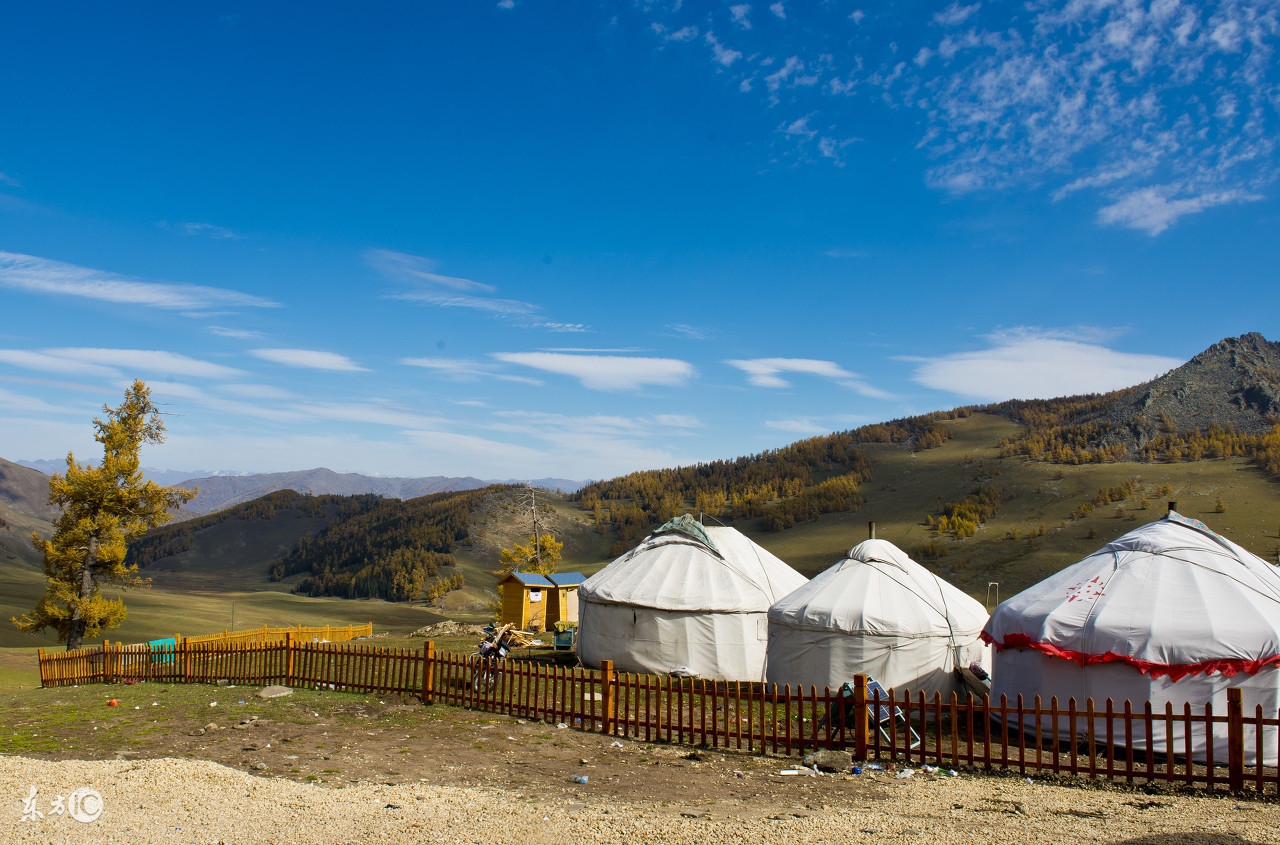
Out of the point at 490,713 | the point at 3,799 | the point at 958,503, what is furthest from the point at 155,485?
the point at 958,503

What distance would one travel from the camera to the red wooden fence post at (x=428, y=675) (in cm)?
1409

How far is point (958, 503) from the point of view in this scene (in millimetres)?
93812

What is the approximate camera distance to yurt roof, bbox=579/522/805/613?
18.4 metres

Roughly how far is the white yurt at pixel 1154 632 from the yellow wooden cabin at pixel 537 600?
20807 millimetres

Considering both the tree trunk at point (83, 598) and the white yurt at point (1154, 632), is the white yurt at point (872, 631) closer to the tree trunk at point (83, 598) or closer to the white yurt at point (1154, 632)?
the white yurt at point (1154, 632)

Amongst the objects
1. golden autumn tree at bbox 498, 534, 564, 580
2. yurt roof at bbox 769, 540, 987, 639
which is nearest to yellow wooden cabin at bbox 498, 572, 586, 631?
golden autumn tree at bbox 498, 534, 564, 580

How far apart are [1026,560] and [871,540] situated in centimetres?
4914

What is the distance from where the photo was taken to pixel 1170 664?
11258 millimetres

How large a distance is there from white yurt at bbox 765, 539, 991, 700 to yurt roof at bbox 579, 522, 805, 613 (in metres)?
2.23

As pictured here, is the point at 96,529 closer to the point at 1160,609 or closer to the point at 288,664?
the point at 288,664

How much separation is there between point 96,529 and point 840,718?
27.1 m

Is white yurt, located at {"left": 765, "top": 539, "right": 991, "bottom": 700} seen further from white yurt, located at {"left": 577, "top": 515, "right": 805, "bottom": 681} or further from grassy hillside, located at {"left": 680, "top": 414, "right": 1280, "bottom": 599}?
grassy hillside, located at {"left": 680, "top": 414, "right": 1280, "bottom": 599}

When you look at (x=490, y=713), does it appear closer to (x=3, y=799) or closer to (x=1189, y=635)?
(x=3, y=799)

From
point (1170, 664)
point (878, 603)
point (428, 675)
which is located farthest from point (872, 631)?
point (428, 675)
